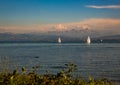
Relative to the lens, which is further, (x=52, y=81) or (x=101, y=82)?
(x=101, y=82)

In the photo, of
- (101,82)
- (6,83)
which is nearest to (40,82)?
(6,83)

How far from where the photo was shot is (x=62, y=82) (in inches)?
344

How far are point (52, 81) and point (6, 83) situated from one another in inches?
47.7

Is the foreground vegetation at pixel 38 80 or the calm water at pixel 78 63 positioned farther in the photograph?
the calm water at pixel 78 63

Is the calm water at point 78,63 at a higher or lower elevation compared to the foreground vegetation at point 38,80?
lower

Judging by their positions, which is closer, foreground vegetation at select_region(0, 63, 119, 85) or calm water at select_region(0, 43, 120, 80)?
foreground vegetation at select_region(0, 63, 119, 85)

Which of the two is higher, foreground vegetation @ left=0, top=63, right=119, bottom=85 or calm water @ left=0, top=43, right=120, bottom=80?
foreground vegetation @ left=0, top=63, right=119, bottom=85

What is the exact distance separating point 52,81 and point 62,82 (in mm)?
291

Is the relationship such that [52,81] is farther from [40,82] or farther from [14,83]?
[14,83]

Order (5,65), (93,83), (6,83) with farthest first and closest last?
(5,65) < (93,83) < (6,83)

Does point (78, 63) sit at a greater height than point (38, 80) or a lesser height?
lesser

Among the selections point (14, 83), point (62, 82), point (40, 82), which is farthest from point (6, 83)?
point (62, 82)

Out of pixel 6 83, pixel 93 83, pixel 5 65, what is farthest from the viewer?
pixel 5 65

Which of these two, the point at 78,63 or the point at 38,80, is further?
the point at 78,63
